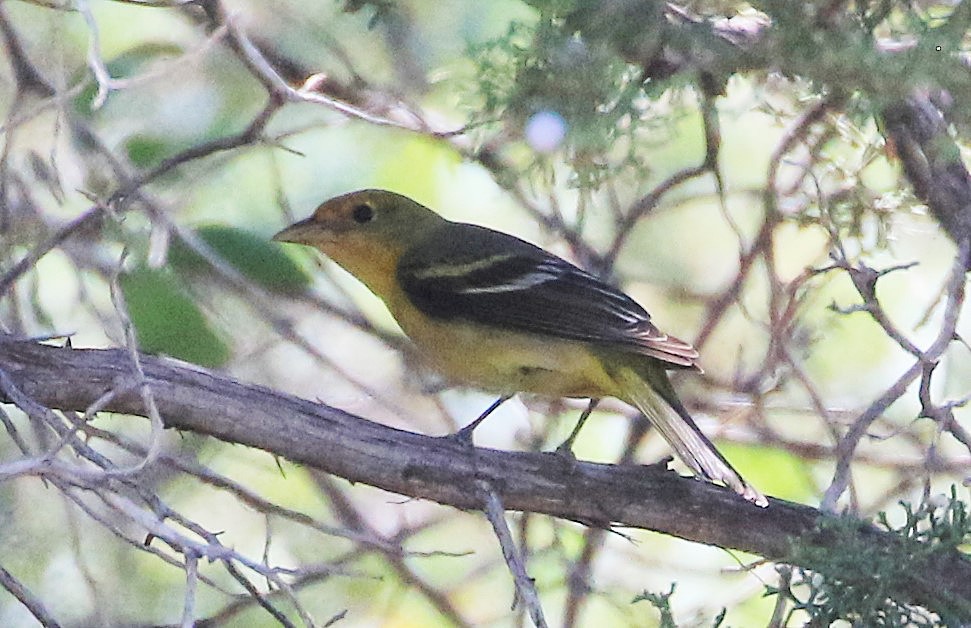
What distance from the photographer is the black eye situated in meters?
4.55

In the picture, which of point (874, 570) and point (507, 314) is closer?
point (874, 570)

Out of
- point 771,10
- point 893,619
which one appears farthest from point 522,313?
point 893,619

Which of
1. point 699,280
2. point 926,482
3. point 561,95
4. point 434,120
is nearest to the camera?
point 926,482

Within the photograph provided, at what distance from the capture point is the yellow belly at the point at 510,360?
3.83m

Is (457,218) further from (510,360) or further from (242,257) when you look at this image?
(510,360)

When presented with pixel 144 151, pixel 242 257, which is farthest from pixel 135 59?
pixel 242 257

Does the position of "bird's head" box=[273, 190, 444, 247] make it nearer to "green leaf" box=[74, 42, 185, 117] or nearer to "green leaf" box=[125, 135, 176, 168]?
"green leaf" box=[125, 135, 176, 168]

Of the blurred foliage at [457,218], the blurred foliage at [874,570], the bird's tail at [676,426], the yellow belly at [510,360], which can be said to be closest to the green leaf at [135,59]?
the blurred foliage at [457,218]

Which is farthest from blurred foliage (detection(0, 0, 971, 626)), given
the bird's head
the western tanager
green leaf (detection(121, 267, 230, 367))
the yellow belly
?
the yellow belly

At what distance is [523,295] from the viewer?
4055 millimetres

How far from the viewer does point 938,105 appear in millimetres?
3734

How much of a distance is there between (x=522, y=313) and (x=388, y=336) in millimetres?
1002

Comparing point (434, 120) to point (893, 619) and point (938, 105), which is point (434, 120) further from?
point (893, 619)

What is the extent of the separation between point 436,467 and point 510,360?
0.83 metres
